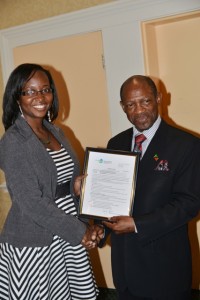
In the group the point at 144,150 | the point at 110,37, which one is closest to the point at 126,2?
the point at 110,37

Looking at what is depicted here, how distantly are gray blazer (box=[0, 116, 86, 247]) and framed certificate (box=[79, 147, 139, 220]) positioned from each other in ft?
0.46

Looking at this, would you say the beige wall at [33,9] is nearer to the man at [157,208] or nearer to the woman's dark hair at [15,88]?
the woman's dark hair at [15,88]

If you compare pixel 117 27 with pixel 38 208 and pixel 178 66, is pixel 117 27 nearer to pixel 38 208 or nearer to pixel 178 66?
pixel 178 66

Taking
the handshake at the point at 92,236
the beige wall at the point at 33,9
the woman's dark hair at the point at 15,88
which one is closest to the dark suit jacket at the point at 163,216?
the handshake at the point at 92,236

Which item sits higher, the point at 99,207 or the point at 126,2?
the point at 126,2

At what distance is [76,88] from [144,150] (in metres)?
1.55

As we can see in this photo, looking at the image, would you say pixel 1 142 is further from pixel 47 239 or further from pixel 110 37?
pixel 110 37

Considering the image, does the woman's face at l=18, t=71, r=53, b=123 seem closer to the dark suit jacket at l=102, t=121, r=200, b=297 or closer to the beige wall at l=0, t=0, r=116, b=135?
the dark suit jacket at l=102, t=121, r=200, b=297

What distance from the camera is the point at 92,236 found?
2180mm

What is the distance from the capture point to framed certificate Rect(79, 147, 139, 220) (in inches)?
81.4

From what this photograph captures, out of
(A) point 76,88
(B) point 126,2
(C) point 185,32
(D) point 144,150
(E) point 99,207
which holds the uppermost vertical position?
(B) point 126,2

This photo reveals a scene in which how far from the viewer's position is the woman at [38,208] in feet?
6.68

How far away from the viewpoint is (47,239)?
7.00 feet

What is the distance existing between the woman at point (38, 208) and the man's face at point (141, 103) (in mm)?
486
